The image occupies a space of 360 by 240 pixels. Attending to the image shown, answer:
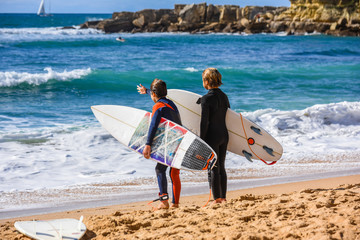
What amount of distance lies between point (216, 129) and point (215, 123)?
55mm

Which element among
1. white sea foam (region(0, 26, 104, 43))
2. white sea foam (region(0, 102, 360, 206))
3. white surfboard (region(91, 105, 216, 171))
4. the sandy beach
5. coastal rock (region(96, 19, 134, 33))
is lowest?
white sea foam (region(0, 102, 360, 206))

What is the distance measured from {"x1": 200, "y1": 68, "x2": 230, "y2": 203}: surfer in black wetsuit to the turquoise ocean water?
1.73 metres

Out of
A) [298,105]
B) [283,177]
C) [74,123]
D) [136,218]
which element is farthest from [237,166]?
[298,105]

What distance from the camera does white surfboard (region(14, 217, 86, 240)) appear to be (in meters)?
2.92

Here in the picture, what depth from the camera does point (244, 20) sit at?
55031mm

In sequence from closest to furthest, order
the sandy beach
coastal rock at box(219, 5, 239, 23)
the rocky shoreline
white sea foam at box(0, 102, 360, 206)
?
the sandy beach → white sea foam at box(0, 102, 360, 206) → the rocky shoreline → coastal rock at box(219, 5, 239, 23)

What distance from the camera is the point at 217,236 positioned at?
8.59 feet

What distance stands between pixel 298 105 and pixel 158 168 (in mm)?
7890

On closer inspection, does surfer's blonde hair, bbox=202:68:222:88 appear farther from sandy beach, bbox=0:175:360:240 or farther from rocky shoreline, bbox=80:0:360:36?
rocky shoreline, bbox=80:0:360:36

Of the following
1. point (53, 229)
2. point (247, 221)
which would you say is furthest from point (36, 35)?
point (247, 221)

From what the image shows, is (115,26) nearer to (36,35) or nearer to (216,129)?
(36,35)

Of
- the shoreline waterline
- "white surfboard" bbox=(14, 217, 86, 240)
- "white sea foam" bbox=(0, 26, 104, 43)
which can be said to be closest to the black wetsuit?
the shoreline waterline

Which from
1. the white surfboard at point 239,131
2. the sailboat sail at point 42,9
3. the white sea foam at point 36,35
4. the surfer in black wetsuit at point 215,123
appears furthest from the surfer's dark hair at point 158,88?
the sailboat sail at point 42,9

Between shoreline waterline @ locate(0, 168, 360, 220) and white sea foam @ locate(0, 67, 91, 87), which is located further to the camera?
white sea foam @ locate(0, 67, 91, 87)
